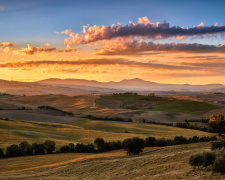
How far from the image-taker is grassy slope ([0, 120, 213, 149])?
49.4 metres

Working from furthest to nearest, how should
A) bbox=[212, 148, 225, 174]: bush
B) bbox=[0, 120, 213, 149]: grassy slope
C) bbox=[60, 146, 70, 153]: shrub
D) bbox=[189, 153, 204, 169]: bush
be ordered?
bbox=[0, 120, 213, 149]: grassy slope < bbox=[60, 146, 70, 153]: shrub < bbox=[189, 153, 204, 169]: bush < bbox=[212, 148, 225, 174]: bush

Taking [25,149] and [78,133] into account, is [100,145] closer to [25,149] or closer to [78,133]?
[25,149]

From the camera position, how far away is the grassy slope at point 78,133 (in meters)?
49.4

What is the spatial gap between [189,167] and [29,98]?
4846 inches

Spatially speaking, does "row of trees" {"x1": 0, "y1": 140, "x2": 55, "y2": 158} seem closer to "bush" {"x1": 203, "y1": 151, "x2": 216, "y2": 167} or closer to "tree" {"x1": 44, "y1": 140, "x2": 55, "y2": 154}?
"tree" {"x1": 44, "y1": 140, "x2": 55, "y2": 154}

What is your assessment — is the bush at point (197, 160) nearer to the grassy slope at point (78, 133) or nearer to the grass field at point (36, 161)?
the grass field at point (36, 161)

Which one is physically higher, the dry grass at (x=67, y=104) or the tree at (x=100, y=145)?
the dry grass at (x=67, y=104)

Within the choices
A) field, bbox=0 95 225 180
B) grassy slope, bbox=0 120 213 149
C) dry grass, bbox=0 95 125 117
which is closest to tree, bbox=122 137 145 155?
field, bbox=0 95 225 180

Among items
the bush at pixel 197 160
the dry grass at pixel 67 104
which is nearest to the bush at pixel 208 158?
the bush at pixel 197 160

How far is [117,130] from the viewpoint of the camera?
6275 cm

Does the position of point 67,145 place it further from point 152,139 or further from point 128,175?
point 128,175

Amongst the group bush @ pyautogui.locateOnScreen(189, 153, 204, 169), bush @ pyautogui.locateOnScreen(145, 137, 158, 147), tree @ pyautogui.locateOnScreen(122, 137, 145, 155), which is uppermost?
bush @ pyautogui.locateOnScreen(189, 153, 204, 169)

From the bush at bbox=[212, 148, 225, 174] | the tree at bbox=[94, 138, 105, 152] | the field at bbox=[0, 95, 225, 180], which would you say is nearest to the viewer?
the bush at bbox=[212, 148, 225, 174]

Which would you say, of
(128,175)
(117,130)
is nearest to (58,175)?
(128,175)
